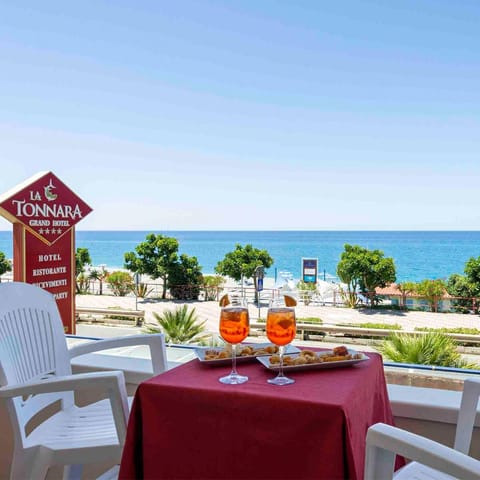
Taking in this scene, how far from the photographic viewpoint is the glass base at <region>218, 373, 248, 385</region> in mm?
1166

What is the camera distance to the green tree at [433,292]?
56.9 ft

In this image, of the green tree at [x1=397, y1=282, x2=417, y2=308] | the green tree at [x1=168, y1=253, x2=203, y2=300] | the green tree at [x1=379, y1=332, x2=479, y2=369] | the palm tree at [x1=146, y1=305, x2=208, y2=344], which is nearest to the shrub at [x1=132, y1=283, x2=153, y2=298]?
the green tree at [x1=168, y1=253, x2=203, y2=300]

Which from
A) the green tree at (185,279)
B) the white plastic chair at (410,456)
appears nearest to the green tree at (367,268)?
the green tree at (185,279)

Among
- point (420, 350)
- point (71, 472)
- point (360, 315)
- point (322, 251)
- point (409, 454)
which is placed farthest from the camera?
point (322, 251)

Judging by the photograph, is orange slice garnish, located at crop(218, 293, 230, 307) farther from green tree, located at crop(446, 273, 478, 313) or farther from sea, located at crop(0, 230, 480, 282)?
sea, located at crop(0, 230, 480, 282)

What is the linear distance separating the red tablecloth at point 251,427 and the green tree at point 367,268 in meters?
16.7

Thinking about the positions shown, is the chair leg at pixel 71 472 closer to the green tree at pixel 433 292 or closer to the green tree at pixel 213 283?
the green tree at pixel 213 283

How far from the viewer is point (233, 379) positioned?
119 cm

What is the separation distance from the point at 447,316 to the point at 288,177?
3934 centimetres

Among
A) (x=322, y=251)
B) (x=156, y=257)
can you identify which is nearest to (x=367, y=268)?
(x=156, y=257)

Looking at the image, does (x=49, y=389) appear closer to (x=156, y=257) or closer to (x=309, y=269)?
(x=156, y=257)

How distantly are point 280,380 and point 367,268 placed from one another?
17.1m

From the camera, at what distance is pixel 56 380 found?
51.9 inches

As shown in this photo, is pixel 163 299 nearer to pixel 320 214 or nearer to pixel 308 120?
pixel 308 120
